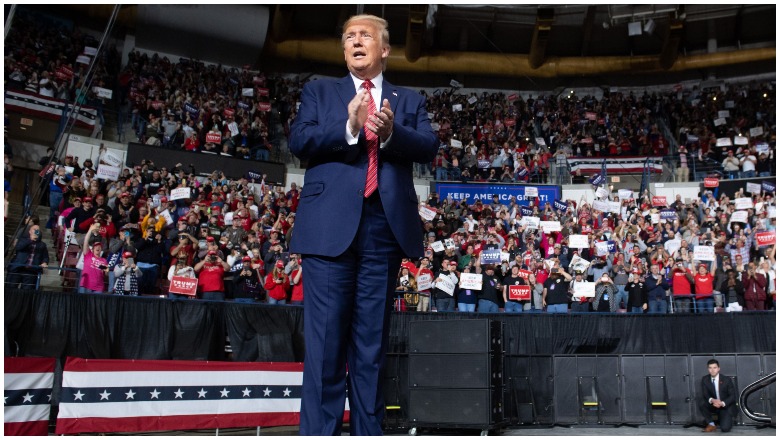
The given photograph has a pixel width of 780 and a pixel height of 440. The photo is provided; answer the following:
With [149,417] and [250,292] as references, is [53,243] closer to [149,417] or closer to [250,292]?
[250,292]

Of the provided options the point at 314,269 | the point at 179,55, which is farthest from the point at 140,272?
the point at 179,55

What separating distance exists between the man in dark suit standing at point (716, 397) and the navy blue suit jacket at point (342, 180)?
10.4 m

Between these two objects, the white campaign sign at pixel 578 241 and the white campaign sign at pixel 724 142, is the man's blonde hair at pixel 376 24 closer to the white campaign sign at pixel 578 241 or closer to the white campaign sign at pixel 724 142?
the white campaign sign at pixel 578 241

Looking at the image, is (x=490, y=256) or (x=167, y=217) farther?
(x=490, y=256)

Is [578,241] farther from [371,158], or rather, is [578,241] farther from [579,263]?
[371,158]

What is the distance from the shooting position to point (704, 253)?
51.7 feet

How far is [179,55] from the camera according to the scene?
1029 inches

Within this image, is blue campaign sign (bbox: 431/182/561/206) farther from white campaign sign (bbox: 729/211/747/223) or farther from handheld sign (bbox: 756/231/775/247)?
handheld sign (bbox: 756/231/775/247)

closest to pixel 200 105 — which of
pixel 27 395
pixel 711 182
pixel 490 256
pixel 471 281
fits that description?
pixel 490 256

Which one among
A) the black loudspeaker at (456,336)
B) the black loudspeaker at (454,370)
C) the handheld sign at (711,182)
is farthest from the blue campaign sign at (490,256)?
the handheld sign at (711,182)

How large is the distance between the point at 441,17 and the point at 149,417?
22578 millimetres

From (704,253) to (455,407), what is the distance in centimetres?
867

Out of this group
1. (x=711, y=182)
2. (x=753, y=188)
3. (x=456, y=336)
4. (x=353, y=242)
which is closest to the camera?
(x=353, y=242)

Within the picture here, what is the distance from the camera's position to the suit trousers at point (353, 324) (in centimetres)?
263
